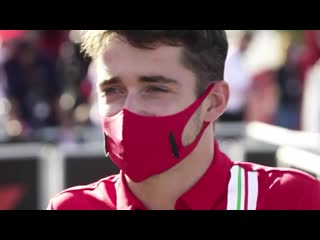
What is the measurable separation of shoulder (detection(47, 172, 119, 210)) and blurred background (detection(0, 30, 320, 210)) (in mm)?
5106

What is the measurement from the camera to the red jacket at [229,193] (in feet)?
9.30

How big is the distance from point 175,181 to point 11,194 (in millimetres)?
5805

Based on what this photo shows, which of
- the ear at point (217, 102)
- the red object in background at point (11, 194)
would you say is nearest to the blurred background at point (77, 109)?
the red object in background at point (11, 194)

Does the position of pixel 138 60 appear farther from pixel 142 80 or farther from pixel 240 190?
pixel 240 190

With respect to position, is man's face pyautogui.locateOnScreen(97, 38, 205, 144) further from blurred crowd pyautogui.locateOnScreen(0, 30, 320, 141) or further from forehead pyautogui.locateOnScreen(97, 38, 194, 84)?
blurred crowd pyautogui.locateOnScreen(0, 30, 320, 141)

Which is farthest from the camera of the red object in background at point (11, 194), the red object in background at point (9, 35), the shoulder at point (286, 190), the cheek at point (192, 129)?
the red object in background at point (9, 35)

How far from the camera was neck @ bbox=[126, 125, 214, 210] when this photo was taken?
290 cm

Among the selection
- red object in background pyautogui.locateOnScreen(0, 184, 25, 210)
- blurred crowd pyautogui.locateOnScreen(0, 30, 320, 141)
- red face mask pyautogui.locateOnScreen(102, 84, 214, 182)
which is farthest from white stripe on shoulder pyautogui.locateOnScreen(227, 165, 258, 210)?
blurred crowd pyautogui.locateOnScreen(0, 30, 320, 141)

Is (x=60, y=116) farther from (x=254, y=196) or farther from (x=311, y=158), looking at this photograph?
(x=254, y=196)

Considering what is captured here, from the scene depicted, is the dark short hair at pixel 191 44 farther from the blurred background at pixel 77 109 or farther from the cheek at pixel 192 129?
the blurred background at pixel 77 109

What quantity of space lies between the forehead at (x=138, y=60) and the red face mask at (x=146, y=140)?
136 mm

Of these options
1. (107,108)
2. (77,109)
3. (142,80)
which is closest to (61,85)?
(77,109)
